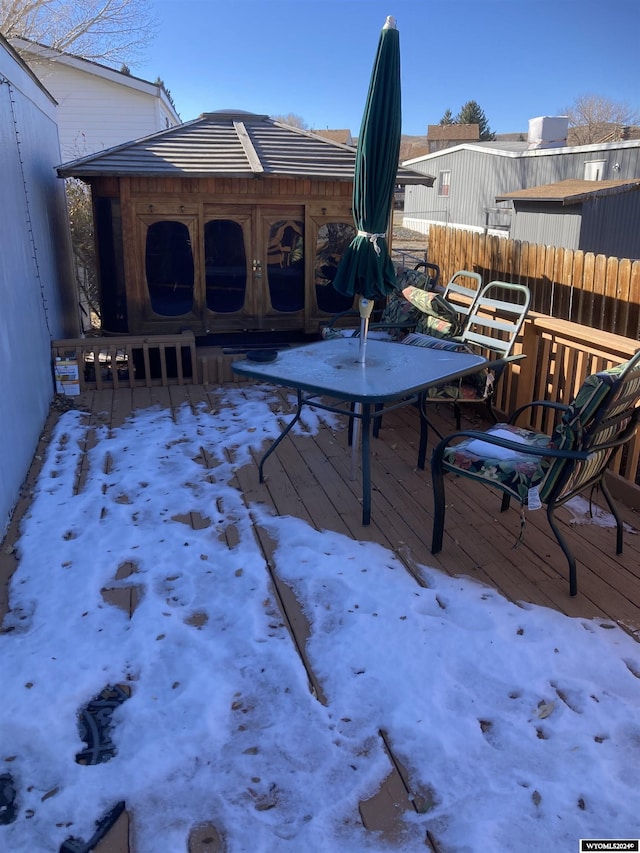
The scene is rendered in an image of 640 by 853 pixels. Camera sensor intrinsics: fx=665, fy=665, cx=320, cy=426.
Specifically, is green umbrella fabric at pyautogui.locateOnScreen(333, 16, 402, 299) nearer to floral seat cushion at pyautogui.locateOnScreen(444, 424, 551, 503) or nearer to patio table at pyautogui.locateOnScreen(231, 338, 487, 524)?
patio table at pyautogui.locateOnScreen(231, 338, 487, 524)

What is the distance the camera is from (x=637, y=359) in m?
2.61

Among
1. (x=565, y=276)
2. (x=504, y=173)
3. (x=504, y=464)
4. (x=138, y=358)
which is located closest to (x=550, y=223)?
(x=565, y=276)

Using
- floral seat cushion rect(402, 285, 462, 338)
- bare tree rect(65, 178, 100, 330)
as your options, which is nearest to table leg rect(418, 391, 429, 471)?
floral seat cushion rect(402, 285, 462, 338)

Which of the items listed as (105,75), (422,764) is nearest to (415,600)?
(422,764)

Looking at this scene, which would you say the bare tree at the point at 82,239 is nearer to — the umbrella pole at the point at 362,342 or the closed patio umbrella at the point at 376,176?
the umbrella pole at the point at 362,342

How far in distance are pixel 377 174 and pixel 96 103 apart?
1225cm

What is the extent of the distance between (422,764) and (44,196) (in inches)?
235

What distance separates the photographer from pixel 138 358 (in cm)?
648

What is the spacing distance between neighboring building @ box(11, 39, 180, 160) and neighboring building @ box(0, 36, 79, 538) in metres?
7.12

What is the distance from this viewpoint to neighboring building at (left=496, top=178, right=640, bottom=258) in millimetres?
11172

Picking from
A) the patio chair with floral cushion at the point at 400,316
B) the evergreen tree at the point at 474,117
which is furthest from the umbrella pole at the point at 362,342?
the evergreen tree at the point at 474,117

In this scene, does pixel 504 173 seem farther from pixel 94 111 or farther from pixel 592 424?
pixel 592 424

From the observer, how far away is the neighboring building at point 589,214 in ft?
36.7

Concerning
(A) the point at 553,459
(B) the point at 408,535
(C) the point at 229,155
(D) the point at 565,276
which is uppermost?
(C) the point at 229,155
